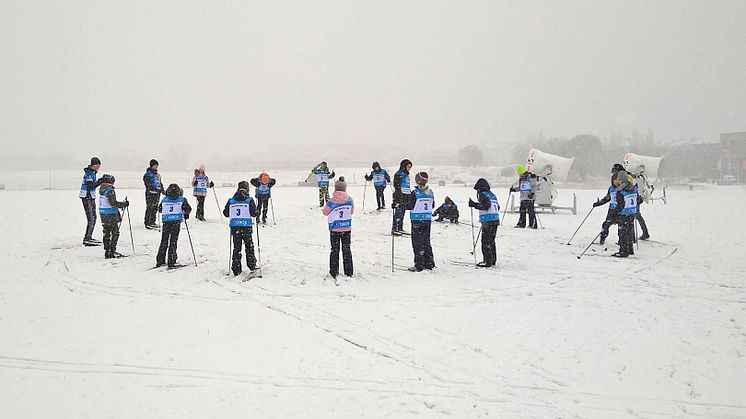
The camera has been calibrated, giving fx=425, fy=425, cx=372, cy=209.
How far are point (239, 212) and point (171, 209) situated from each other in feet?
5.84

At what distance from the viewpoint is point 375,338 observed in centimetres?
609

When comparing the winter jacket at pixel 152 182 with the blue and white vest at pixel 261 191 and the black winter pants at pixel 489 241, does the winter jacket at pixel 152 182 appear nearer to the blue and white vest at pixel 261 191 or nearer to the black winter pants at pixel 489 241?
the blue and white vest at pixel 261 191

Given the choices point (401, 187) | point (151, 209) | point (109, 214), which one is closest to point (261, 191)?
point (151, 209)

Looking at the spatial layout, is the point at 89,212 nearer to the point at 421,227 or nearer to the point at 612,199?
the point at 421,227

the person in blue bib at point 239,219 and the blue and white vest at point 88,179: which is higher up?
the blue and white vest at point 88,179

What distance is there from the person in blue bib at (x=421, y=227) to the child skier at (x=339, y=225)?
1.64 m

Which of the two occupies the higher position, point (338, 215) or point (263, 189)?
point (263, 189)

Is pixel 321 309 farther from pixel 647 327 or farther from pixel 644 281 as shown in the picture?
pixel 644 281

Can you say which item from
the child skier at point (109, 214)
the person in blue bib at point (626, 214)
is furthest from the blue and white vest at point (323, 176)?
the person in blue bib at point (626, 214)

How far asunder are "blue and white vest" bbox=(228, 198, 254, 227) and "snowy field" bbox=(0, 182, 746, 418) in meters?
1.25

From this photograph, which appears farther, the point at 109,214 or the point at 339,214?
the point at 109,214

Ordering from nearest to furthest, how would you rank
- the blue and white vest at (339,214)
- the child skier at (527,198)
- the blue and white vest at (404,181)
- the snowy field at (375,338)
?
the snowy field at (375,338) < the blue and white vest at (339,214) < the blue and white vest at (404,181) < the child skier at (527,198)

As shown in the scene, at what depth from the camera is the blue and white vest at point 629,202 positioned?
11.6 m

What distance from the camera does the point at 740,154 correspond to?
7512cm
